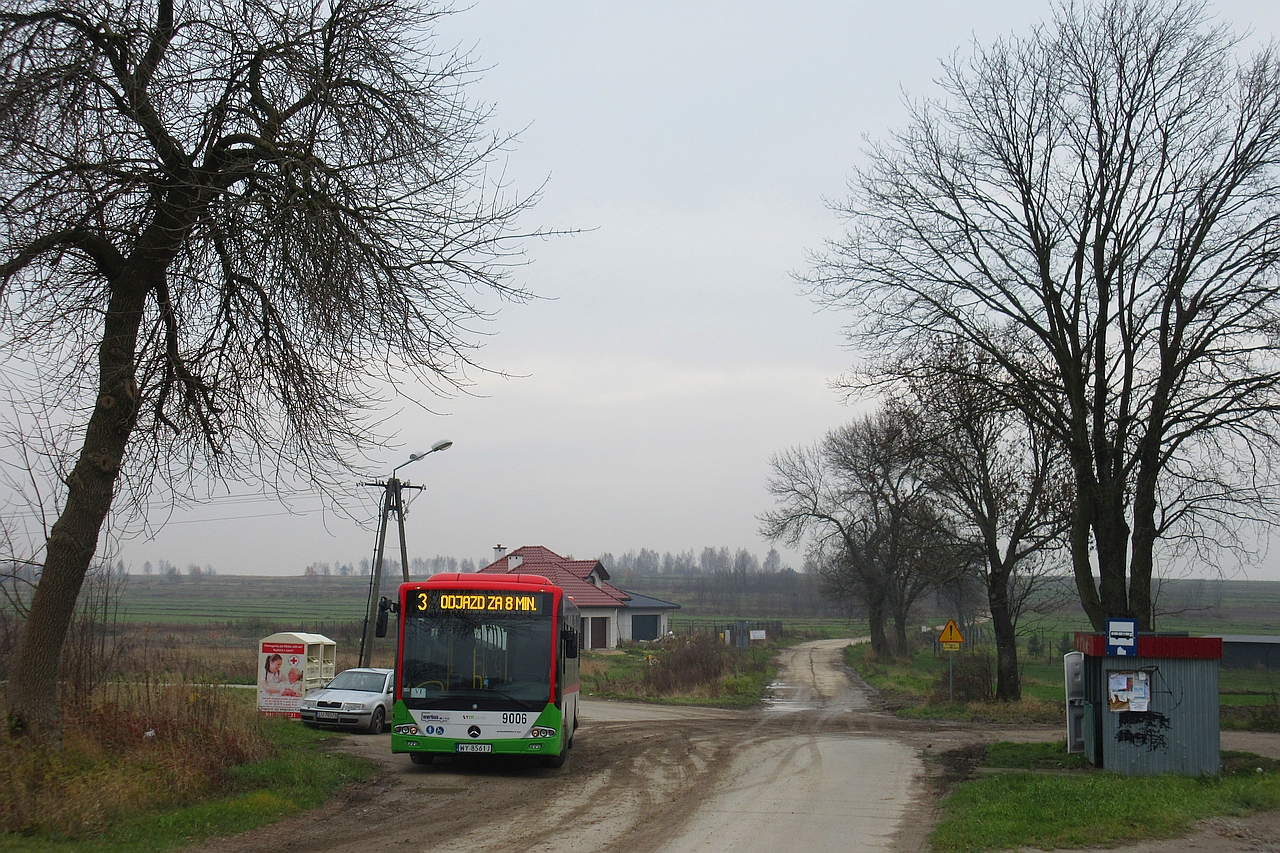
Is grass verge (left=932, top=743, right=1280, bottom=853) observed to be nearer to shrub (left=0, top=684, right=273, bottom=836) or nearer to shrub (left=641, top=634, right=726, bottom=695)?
shrub (left=0, top=684, right=273, bottom=836)

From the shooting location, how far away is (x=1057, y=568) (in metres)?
28.1

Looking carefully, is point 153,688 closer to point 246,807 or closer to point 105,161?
point 246,807

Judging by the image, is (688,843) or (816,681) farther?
(816,681)

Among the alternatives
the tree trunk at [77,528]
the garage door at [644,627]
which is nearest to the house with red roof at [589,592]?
the garage door at [644,627]

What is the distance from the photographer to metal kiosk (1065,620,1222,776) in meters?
A: 14.2

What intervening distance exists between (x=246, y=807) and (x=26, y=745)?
2.28 metres

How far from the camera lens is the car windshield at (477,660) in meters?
14.6

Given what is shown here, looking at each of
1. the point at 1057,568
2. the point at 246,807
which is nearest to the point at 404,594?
the point at 246,807

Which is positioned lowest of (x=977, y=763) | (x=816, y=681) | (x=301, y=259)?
(x=816, y=681)

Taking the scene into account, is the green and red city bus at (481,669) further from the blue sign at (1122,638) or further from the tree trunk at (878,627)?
the tree trunk at (878,627)

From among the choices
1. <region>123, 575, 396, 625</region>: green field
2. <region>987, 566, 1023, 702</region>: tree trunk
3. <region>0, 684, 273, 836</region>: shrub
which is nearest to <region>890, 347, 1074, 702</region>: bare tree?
<region>987, 566, 1023, 702</region>: tree trunk

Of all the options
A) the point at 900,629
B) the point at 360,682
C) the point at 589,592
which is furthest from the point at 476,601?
the point at 589,592

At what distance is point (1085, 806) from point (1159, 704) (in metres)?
4.31

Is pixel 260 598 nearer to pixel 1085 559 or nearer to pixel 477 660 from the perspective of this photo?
pixel 477 660
